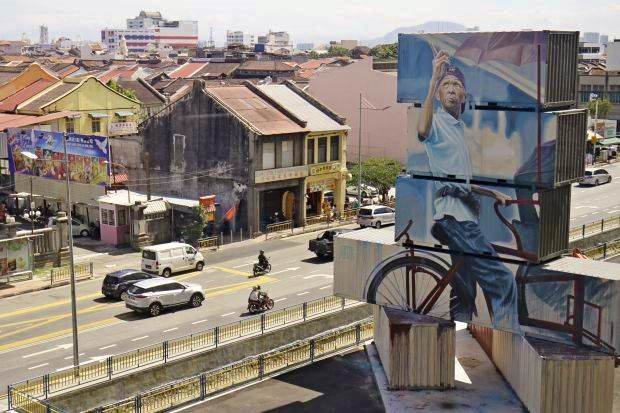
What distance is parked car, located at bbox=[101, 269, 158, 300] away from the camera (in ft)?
142

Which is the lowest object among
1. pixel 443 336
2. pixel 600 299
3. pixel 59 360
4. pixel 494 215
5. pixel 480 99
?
pixel 59 360

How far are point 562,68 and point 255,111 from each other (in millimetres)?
35374

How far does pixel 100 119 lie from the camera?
80.2 metres

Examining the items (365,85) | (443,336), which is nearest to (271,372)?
(443,336)

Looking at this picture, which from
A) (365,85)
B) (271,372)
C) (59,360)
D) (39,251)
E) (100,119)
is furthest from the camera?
(365,85)

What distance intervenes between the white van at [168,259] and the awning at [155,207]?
23.6 feet

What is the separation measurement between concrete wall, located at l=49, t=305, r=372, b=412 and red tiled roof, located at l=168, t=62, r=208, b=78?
351 ft

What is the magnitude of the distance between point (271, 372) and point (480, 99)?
11744 mm

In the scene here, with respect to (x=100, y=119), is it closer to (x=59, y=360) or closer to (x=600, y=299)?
(x=59, y=360)

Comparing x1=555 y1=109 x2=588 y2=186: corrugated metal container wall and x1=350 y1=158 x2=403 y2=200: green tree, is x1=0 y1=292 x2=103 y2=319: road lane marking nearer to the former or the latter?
x1=555 y1=109 x2=588 y2=186: corrugated metal container wall

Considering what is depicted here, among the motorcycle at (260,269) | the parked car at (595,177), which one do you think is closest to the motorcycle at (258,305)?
the motorcycle at (260,269)

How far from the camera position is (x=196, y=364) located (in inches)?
1241

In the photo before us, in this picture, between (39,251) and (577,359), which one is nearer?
(577,359)

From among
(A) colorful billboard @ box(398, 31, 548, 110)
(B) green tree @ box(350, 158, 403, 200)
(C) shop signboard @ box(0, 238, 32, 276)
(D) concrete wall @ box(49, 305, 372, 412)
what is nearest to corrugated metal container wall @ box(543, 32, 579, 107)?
(A) colorful billboard @ box(398, 31, 548, 110)
